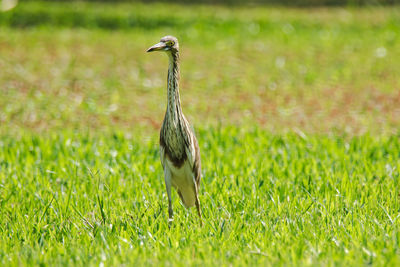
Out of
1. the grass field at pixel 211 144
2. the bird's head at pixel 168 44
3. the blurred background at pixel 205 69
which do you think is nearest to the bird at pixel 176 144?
the bird's head at pixel 168 44

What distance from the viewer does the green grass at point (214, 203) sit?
3.95 m

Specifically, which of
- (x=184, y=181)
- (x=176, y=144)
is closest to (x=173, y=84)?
(x=176, y=144)

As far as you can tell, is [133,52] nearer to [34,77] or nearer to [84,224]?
[34,77]

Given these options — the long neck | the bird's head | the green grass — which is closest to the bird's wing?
the long neck

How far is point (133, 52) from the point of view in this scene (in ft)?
43.9

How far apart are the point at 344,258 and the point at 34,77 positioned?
8.45 meters

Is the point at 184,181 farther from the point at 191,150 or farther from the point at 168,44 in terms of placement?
the point at 168,44

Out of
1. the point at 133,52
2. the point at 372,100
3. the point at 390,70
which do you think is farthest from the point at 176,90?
the point at 133,52

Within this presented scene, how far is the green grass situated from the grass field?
0.02 meters

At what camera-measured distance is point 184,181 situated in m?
4.82

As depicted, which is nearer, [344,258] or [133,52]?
[344,258]

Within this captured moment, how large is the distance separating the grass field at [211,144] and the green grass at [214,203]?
0.06 ft

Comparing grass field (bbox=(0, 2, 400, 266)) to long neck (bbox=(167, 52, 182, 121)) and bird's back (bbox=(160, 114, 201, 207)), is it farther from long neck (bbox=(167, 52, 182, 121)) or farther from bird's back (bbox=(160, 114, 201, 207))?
long neck (bbox=(167, 52, 182, 121))

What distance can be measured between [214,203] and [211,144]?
2028 millimetres
